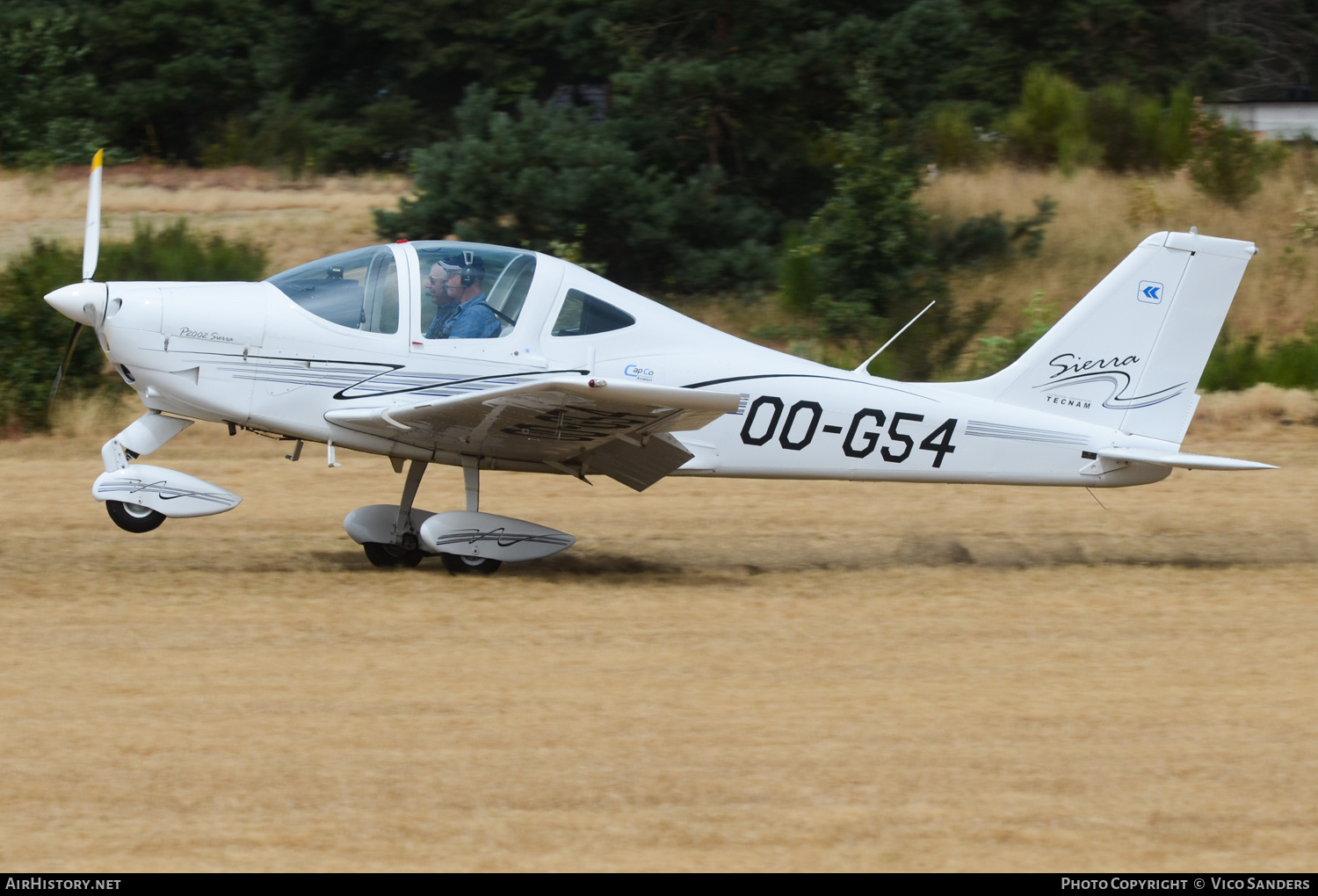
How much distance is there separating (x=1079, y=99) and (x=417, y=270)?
2006 centimetres

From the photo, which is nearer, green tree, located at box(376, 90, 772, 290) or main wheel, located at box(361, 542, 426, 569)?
main wheel, located at box(361, 542, 426, 569)

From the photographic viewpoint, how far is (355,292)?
768 centimetres

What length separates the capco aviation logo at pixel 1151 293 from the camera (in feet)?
27.9

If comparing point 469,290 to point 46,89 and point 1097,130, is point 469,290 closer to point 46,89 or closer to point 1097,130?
point 1097,130

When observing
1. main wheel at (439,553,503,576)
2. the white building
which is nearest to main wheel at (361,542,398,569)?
main wheel at (439,553,503,576)

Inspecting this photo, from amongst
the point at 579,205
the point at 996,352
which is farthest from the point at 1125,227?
the point at 579,205

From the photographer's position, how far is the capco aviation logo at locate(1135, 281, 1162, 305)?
335 inches

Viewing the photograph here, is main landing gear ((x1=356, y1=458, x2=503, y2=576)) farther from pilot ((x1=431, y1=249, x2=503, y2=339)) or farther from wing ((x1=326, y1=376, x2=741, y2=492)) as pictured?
pilot ((x1=431, y1=249, x2=503, y2=339))

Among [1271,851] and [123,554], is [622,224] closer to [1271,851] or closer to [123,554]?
[123,554]

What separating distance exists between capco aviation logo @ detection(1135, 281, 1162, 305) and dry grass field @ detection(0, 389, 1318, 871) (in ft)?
5.43

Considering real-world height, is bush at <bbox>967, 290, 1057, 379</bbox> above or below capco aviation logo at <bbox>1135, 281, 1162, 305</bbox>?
below

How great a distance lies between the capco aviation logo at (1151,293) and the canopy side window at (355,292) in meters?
4.47

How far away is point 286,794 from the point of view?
15.0 feet
